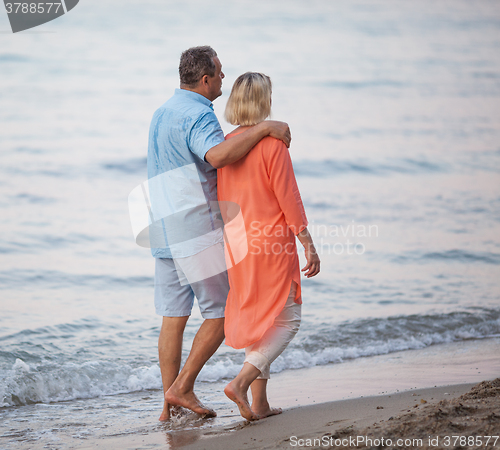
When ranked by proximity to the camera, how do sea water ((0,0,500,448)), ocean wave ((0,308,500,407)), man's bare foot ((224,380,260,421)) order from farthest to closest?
1. sea water ((0,0,500,448))
2. ocean wave ((0,308,500,407))
3. man's bare foot ((224,380,260,421))

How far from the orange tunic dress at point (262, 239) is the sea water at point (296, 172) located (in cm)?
62

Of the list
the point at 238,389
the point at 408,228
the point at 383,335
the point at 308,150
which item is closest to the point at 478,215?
the point at 408,228

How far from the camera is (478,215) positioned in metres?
9.82

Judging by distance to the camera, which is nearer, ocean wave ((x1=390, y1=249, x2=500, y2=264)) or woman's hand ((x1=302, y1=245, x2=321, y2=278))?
woman's hand ((x1=302, y1=245, x2=321, y2=278))

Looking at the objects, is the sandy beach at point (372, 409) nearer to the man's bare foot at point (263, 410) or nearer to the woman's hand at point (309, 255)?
the man's bare foot at point (263, 410)

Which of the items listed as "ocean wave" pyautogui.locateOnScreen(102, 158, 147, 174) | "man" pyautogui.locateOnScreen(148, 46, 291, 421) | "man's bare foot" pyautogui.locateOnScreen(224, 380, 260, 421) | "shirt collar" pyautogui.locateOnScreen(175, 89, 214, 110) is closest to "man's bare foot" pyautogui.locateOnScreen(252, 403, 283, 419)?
"man's bare foot" pyautogui.locateOnScreen(224, 380, 260, 421)

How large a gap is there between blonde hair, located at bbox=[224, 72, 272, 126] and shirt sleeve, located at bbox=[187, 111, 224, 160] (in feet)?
0.34

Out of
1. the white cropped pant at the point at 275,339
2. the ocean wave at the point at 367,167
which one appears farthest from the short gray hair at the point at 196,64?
the ocean wave at the point at 367,167

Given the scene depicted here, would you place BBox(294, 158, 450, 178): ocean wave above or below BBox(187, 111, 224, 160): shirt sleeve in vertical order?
below

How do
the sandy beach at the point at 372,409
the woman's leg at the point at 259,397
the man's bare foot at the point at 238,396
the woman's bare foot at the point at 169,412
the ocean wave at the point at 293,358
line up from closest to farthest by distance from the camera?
the sandy beach at the point at 372,409 < the man's bare foot at the point at 238,396 < the woman's leg at the point at 259,397 < the woman's bare foot at the point at 169,412 < the ocean wave at the point at 293,358

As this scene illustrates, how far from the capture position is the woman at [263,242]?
8.54ft

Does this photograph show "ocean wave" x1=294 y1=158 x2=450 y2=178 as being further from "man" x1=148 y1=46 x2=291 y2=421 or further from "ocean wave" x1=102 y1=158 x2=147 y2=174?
"man" x1=148 y1=46 x2=291 y2=421

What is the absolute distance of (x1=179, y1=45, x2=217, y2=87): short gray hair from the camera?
9.18 ft

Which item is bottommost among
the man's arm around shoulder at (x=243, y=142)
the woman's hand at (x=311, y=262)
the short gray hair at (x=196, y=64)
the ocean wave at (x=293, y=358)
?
the ocean wave at (x=293, y=358)
